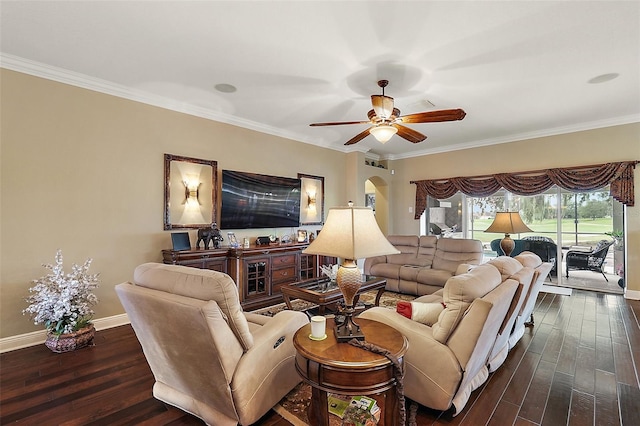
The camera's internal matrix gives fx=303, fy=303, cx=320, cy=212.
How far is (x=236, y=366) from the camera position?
1.75 m

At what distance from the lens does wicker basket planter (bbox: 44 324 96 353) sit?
2.97 metres

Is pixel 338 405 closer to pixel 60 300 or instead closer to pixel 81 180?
pixel 60 300

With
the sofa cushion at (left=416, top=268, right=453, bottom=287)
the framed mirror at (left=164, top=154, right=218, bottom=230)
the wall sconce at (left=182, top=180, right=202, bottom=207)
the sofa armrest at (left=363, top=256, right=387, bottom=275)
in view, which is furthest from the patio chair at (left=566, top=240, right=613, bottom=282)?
the wall sconce at (left=182, top=180, right=202, bottom=207)

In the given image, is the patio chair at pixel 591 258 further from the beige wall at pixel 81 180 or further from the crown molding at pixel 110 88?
the beige wall at pixel 81 180

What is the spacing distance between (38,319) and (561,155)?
7.86 metres

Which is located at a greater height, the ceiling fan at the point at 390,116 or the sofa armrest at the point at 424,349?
the ceiling fan at the point at 390,116

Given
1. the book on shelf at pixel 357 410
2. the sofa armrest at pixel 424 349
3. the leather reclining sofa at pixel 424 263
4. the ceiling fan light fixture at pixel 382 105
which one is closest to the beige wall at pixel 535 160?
the leather reclining sofa at pixel 424 263

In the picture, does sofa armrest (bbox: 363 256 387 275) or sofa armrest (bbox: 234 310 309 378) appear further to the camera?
sofa armrest (bbox: 363 256 387 275)

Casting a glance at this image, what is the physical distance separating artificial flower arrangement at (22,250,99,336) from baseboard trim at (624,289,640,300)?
25.0 feet

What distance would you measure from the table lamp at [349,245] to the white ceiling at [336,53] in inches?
65.9

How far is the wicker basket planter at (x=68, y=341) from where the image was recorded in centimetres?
297

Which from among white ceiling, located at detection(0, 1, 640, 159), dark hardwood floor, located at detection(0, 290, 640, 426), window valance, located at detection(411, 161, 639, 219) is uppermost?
white ceiling, located at detection(0, 1, 640, 159)

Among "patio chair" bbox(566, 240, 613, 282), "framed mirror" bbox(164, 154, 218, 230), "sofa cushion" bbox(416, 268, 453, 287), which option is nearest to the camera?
"framed mirror" bbox(164, 154, 218, 230)

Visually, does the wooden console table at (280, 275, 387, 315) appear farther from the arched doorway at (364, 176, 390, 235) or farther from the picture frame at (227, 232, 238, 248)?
the arched doorway at (364, 176, 390, 235)
